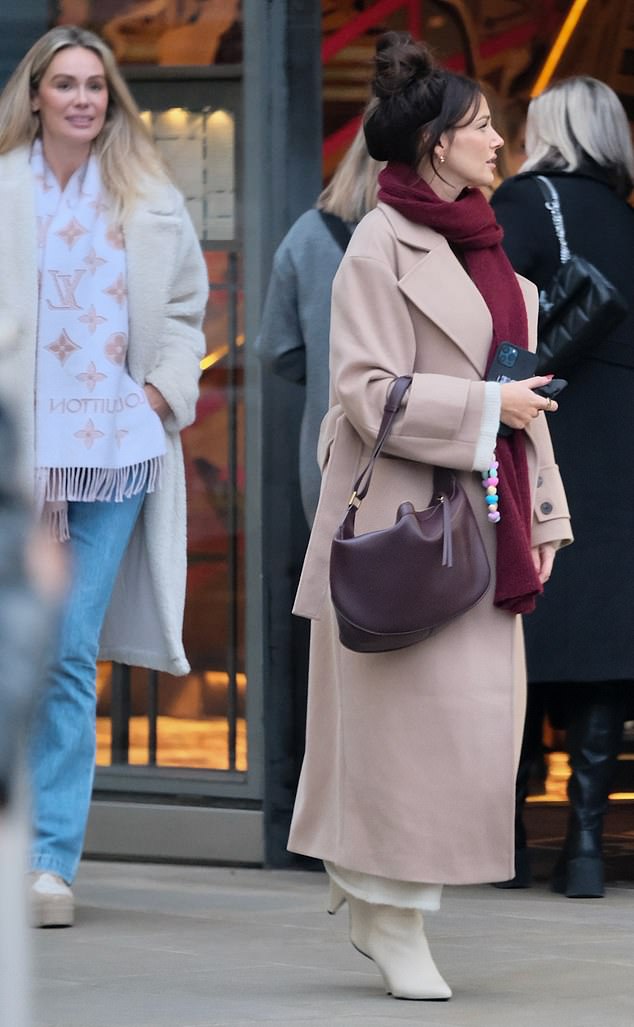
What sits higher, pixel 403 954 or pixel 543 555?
pixel 543 555

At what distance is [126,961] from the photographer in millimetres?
4742

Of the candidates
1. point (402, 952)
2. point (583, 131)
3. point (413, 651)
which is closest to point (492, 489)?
point (413, 651)

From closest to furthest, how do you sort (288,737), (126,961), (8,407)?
(8,407)
(126,961)
(288,737)

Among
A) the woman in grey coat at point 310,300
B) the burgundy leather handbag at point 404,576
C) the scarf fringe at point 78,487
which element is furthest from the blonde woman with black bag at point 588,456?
the burgundy leather handbag at point 404,576

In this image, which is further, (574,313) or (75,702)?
(574,313)

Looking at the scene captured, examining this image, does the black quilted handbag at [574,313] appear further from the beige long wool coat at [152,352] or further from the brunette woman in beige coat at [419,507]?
the brunette woman in beige coat at [419,507]

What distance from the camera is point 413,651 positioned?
13.8 feet

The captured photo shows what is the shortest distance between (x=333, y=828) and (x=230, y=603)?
2121mm

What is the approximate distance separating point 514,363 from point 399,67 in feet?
2.12

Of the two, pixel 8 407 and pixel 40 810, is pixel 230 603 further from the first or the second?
pixel 8 407

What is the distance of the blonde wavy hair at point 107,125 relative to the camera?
5.44 metres

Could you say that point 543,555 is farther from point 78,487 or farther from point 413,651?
point 78,487

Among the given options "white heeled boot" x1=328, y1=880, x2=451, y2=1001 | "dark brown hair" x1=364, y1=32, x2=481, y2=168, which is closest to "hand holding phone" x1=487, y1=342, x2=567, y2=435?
"dark brown hair" x1=364, y1=32, x2=481, y2=168

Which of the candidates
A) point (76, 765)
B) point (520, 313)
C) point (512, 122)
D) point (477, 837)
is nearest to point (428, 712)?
point (477, 837)
